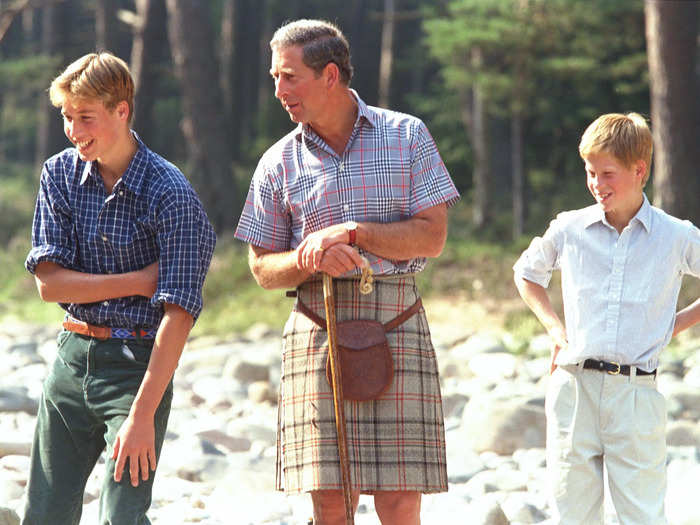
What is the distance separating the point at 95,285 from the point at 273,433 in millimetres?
4508

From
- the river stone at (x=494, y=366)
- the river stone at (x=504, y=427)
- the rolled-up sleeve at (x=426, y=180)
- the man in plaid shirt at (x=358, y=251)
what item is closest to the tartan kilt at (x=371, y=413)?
the man in plaid shirt at (x=358, y=251)

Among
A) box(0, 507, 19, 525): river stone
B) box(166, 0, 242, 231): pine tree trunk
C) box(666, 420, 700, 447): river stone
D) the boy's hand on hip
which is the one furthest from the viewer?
box(166, 0, 242, 231): pine tree trunk

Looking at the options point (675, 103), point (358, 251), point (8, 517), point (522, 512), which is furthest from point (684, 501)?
point (675, 103)

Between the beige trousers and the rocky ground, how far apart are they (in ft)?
3.92

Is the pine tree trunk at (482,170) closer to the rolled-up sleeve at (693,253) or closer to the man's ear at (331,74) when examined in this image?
the rolled-up sleeve at (693,253)

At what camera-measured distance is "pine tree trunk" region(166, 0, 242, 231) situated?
15.7m

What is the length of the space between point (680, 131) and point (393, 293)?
8.68 metres

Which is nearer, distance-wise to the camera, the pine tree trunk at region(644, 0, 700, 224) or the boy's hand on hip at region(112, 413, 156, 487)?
the boy's hand on hip at region(112, 413, 156, 487)

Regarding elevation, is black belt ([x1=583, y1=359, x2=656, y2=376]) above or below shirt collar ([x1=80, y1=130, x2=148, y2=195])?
below

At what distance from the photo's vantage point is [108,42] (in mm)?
20531

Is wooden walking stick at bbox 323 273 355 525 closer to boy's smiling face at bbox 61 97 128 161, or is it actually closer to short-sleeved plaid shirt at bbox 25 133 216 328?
short-sleeved plaid shirt at bbox 25 133 216 328

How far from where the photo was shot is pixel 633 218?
3756 mm

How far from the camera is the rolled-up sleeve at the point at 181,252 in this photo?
317 cm

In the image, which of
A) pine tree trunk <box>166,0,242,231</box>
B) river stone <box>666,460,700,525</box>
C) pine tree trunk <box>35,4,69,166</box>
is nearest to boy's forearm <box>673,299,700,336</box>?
river stone <box>666,460,700,525</box>
